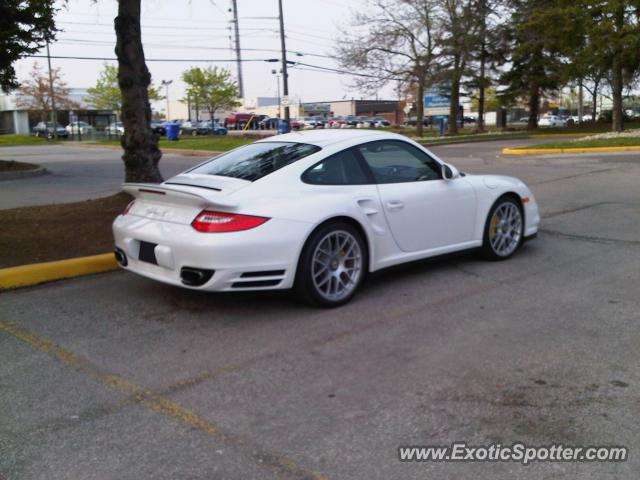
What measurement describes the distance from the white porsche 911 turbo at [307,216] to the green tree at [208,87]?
6044 cm

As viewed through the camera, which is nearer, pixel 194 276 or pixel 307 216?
pixel 194 276

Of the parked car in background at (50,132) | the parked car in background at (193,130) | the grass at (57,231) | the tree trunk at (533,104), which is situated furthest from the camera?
the parked car in background at (193,130)

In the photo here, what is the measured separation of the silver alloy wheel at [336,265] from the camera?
195 inches

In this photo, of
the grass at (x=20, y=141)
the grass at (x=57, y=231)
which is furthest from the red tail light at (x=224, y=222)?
the grass at (x=20, y=141)

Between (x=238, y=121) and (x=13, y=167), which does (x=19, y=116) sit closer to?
(x=238, y=121)

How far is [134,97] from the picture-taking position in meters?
8.62

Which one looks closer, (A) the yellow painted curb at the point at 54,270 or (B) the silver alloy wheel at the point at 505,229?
(A) the yellow painted curb at the point at 54,270

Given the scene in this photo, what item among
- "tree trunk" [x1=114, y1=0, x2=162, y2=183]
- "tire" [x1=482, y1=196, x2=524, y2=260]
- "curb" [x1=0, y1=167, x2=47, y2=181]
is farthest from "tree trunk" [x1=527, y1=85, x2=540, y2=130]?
"tire" [x1=482, y1=196, x2=524, y2=260]

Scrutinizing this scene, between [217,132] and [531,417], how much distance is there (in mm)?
56385

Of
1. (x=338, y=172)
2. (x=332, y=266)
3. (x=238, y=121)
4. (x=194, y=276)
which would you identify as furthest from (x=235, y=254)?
(x=238, y=121)

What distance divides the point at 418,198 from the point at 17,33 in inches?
621

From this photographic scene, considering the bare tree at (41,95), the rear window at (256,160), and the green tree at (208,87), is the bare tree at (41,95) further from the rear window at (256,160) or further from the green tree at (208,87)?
the rear window at (256,160)

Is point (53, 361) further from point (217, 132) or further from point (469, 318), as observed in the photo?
point (217, 132)

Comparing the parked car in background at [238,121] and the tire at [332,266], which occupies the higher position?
the parked car in background at [238,121]
